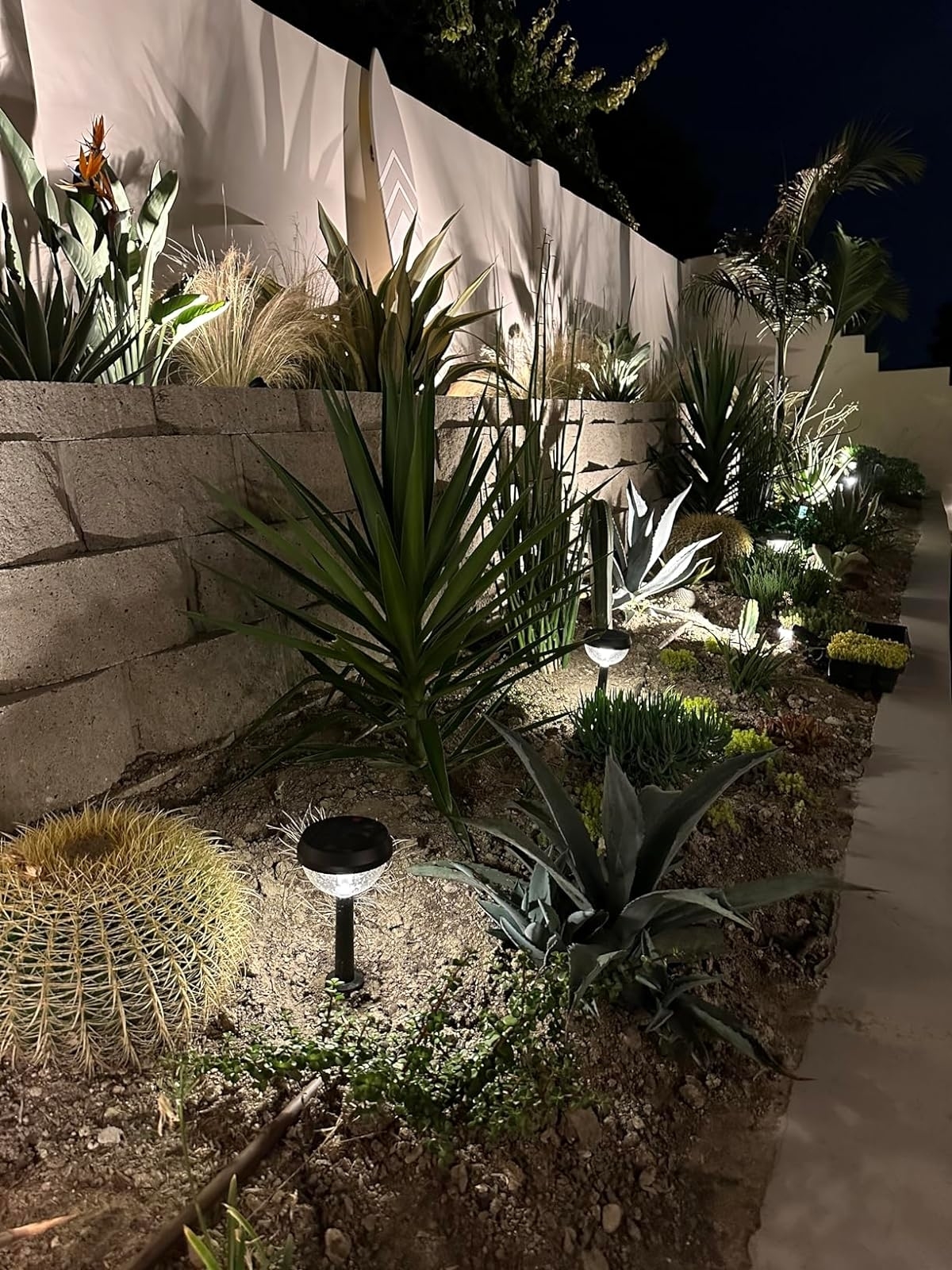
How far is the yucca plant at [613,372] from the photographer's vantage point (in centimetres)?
577

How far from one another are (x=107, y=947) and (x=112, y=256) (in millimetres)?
1911

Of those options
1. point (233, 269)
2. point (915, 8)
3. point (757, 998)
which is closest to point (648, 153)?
point (233, 269)

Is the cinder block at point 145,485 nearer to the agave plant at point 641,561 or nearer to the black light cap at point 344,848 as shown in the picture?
the black light cap at point 344,848

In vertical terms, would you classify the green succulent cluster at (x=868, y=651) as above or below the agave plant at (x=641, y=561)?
below

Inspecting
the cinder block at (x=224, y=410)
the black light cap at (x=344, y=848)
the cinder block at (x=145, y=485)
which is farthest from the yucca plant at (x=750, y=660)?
the black light cap at (x=344, y=848)

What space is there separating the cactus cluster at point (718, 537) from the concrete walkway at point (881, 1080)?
2.72 metres

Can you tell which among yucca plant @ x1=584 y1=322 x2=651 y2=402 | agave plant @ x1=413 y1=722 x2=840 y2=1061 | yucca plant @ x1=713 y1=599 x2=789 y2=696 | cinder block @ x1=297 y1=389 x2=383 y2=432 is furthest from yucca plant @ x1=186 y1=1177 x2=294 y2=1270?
yucca plant @ x1=584 y1=322 x2=651 y2=402

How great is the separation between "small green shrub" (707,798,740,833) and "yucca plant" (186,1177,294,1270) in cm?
157

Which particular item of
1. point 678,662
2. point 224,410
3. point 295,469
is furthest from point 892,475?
point 224,410

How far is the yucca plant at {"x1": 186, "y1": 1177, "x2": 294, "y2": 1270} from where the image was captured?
0.97 metres

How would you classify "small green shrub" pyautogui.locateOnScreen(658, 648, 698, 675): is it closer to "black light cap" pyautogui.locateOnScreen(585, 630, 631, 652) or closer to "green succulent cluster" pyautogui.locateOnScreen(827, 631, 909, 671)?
"green succulent cluster" pyautogui.locateOnScreen(827, 631, 909, 671)

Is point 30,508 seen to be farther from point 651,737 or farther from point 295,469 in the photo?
point 651,737

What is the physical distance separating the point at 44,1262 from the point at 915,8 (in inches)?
1196

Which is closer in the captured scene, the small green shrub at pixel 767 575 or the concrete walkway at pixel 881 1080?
the concrete walkway at pixel 881 1080
